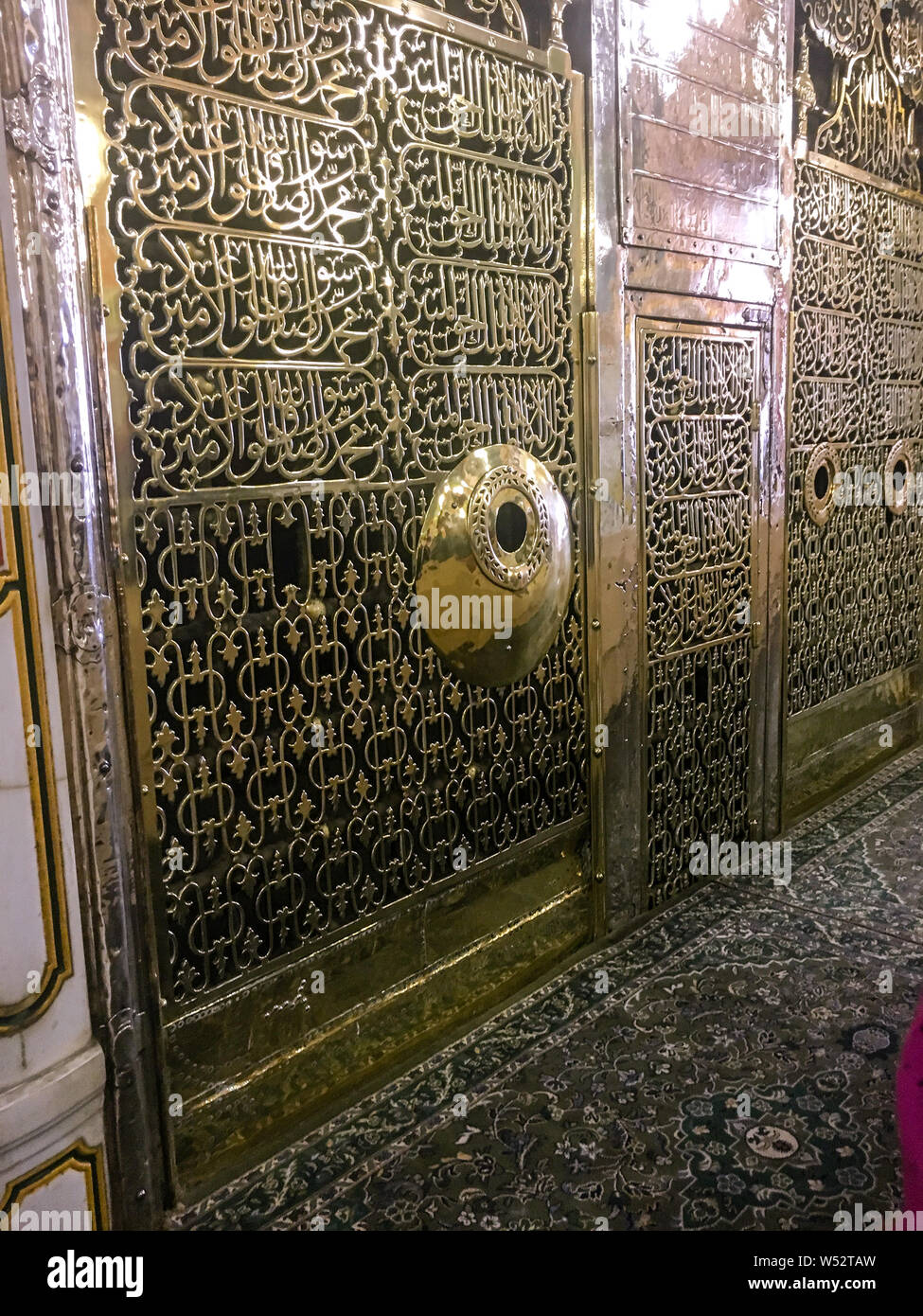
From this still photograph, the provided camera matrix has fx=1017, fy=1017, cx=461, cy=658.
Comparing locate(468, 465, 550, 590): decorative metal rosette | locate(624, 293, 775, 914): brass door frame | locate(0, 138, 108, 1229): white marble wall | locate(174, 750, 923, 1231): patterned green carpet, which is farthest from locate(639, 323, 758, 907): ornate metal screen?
locate(0, 138, 108, 1229): white marble wall

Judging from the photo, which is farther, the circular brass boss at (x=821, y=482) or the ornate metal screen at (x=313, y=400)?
the circular brass boss at (x=821, y=482)

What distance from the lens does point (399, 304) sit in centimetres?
220

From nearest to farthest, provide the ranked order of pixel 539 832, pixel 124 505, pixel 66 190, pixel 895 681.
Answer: pixel 66 190
pixel 124 505
pixel 539 832
pixel 895 681

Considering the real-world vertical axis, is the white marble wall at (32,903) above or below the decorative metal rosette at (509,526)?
below

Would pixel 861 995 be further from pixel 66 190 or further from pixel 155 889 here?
pixel 66 190

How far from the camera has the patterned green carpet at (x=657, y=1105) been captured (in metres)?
1.87

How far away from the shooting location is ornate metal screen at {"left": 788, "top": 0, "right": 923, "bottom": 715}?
3578 millimetres

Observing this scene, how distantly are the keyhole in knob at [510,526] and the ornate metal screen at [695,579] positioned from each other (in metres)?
0.56

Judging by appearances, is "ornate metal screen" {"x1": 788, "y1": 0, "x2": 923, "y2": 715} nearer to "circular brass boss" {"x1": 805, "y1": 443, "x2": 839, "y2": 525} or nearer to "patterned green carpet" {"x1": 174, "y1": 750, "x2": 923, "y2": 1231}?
"circular brass boss" {"x1": 805, "y1": 443, "x2": 839, "y2": 525}

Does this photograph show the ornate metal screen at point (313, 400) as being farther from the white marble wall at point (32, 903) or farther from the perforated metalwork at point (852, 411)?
the perforated metalwork at point (852, 411)

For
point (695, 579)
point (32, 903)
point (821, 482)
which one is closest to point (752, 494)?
point (695, 579)

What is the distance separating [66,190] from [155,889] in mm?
1179

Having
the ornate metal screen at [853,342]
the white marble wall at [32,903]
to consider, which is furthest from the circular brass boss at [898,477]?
the white marble wall at [32,903]

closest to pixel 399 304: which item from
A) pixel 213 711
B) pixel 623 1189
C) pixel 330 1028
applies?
pixel 213 711
